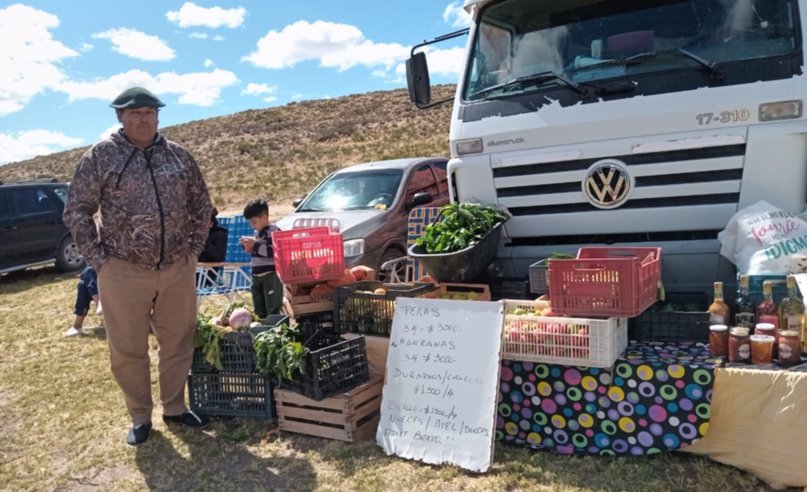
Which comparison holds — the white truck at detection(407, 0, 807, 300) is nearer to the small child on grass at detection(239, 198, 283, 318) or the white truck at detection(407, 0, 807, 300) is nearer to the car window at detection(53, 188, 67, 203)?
the small child on grass at detection(239, 198, 283, 318)

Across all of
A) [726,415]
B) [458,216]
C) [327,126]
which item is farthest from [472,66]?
[327,126]

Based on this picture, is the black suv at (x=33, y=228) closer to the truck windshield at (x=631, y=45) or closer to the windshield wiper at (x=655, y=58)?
the truck windshield at (x=631, y=45)

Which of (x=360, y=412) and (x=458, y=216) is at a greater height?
(x=458, y=216)

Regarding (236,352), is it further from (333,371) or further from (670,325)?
(670,325)

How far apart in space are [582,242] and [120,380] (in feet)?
10.4

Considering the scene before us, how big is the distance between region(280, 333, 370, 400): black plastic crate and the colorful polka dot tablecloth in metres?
0.94

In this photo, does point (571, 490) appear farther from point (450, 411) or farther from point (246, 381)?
point (246, 381)

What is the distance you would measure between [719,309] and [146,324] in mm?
3454

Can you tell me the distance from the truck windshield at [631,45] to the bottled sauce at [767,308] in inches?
48.0

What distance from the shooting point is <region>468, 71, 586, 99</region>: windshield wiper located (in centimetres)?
428

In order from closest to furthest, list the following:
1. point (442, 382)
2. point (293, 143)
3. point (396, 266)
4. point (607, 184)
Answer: point (442, 382) < point (607, 184) < point (396, 266) < point (293, 143)

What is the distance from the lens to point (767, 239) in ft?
11.8

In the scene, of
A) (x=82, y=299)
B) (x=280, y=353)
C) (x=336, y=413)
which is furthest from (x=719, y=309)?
(x=82, y=299)

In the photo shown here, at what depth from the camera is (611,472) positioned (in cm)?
342
